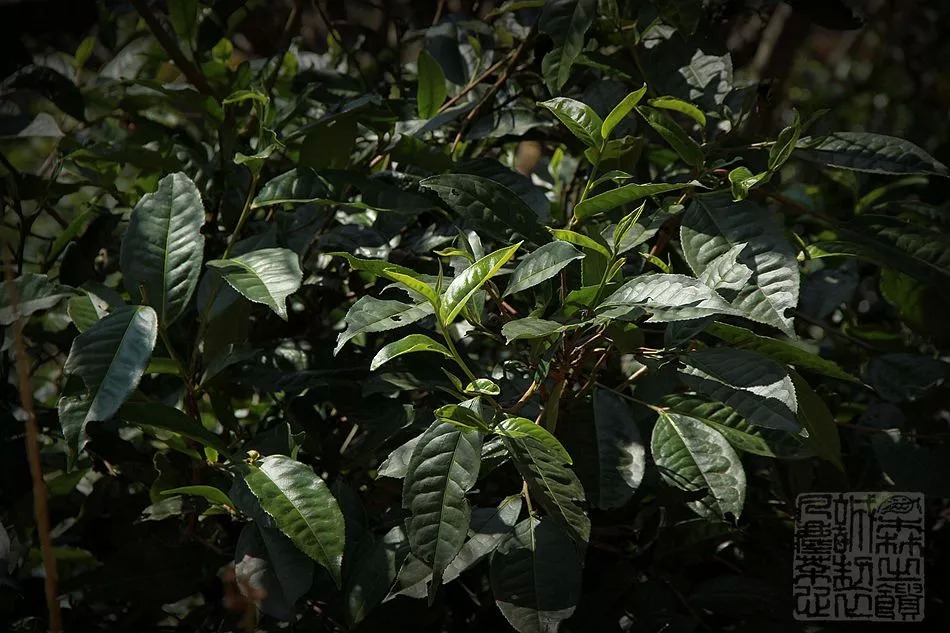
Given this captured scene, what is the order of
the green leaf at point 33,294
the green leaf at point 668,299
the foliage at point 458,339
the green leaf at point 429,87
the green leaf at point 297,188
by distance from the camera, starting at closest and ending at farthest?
1. the green leaf at point 668,299
2. the foliage at point 458,339
3. the green leaf at point 33,294
4. the green leaf at point 297,188
5. the green leaf at point 429,87

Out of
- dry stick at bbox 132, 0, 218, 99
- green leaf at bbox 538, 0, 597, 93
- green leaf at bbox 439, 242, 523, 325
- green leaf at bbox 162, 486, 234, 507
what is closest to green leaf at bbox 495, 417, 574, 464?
green leaf at bbox 439, 242, 523, 325

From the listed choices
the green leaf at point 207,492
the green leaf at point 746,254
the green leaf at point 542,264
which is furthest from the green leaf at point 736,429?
the green leaf at point 207,492

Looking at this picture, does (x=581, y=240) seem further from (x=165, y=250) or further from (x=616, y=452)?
(x=165, y=250)

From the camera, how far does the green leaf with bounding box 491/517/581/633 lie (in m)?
0.88

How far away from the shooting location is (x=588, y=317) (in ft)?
2.87

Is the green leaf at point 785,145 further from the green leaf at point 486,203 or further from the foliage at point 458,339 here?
the green leaf at point 486,203

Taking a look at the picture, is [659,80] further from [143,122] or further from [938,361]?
[143,122]

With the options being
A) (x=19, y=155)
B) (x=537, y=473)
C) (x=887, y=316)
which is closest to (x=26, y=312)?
(x=537, y=473)

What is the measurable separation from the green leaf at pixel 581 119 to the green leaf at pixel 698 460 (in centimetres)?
29

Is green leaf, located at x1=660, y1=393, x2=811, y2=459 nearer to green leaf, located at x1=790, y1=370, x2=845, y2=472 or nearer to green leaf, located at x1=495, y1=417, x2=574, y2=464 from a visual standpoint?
green leaf, located at x1=790, y1=370, x2=845, y2=472

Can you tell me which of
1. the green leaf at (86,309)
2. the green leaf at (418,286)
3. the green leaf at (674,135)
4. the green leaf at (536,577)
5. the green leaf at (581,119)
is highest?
the green leaf at (581,119)

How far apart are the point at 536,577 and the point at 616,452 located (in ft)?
0.49

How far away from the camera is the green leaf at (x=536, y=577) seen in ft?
2.87

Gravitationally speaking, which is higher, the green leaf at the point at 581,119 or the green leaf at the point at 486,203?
Answer: the green leaf at the point at 581,119
